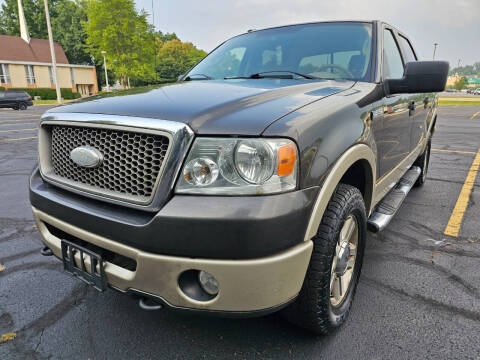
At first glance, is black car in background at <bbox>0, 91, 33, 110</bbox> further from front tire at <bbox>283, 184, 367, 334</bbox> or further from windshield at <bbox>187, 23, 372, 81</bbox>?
front tire at <bbox>283, 184, 367, 334</bbox>

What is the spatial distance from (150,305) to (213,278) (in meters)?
0.38

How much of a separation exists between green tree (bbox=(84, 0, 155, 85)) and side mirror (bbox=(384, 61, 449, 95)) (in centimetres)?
4324

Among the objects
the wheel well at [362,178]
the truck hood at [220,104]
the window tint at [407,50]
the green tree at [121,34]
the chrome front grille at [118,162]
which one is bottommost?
the wheel well at [362,178]

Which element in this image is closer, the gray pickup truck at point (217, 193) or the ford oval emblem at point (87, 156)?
the gray pickup truck at point (217, 193)

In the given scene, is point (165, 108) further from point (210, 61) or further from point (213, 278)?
point (210, 61)

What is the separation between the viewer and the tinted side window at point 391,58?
2.83 metres

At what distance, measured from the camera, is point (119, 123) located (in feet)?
5.27

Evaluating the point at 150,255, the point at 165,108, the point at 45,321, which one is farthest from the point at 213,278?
the point at 45,321

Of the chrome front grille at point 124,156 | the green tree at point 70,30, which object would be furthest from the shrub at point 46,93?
the chrome front grille at point 124,156

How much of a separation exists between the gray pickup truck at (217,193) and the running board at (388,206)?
0.33 m

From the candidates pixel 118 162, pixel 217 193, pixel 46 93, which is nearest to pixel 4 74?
pixel 46 93

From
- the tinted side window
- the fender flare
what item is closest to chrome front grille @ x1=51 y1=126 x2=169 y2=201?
the fender flare

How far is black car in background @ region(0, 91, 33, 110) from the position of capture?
A: 24297 mm

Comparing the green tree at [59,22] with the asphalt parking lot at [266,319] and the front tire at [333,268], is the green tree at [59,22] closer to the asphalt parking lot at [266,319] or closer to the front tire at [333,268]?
the asphalt parking lot at [266,319]
